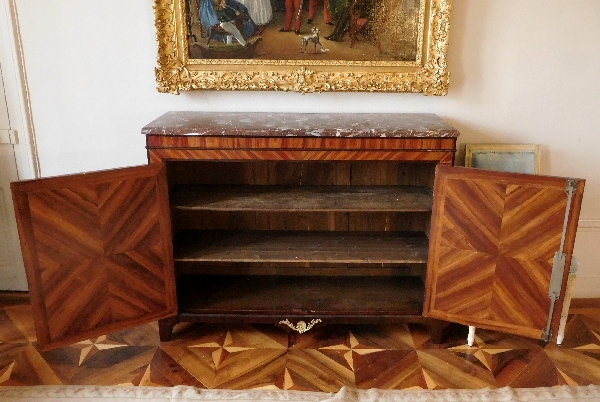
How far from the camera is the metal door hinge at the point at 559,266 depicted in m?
1.53

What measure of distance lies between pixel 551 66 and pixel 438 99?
1.47 feet

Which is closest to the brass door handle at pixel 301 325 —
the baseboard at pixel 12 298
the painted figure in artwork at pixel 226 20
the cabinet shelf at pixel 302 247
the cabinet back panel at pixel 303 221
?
the cabinet shelf at pixel 302 247

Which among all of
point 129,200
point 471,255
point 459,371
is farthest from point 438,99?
point 129,200

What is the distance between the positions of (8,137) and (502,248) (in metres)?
1.96

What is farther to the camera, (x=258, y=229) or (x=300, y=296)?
(x=258, y=229)

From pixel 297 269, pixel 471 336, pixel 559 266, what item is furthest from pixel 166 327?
pixel 559 266

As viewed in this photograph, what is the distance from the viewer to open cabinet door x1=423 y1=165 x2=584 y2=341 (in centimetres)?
158

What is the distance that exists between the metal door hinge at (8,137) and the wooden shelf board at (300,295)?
898 millimetres

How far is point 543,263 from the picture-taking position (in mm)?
1635

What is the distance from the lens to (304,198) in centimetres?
187

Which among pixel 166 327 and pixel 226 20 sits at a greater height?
pixel 226 20

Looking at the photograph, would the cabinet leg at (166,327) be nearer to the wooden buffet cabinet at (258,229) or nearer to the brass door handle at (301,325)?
the wooden buffet cabinet at (258,229)

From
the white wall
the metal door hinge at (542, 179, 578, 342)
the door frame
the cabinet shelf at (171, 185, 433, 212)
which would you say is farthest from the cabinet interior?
the door frame

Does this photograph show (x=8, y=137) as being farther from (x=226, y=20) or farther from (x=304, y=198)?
(x=304, y=198)
